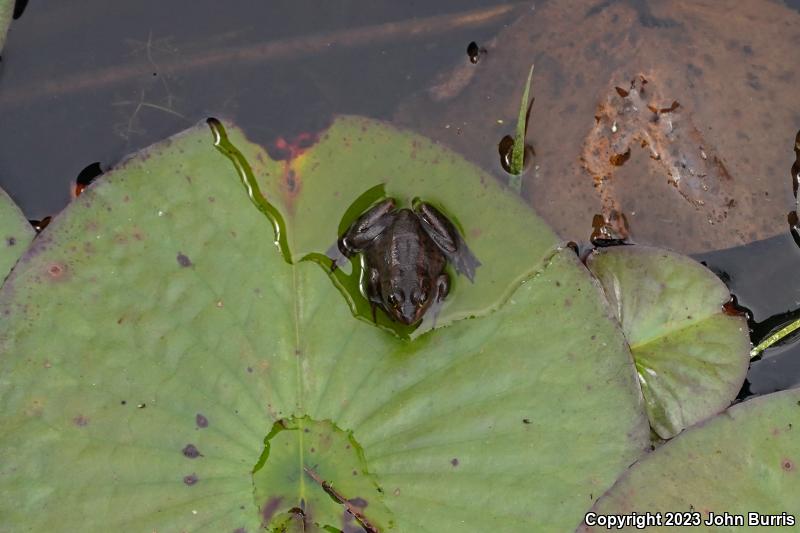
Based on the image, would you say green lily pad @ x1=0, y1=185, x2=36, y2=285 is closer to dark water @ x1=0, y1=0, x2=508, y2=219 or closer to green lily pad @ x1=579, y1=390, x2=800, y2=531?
dark water @ x1=0, y1=0, x2=508, y2=219

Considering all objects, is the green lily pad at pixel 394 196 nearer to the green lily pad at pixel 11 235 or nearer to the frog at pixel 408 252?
the frog at pixel 408 252

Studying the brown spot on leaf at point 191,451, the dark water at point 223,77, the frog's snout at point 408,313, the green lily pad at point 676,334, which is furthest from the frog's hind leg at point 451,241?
the brown spot on leaf at point 191,451

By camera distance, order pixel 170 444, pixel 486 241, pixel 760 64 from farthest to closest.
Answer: pixel 760 64 → pixel 486 241 → pixel 170 444

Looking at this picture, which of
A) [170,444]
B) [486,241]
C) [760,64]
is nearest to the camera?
[170,444]

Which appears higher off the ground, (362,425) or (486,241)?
(486,241)

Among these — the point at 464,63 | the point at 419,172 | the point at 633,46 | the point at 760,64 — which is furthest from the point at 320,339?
the point at 760,64

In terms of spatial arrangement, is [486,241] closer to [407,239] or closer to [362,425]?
[407,239]

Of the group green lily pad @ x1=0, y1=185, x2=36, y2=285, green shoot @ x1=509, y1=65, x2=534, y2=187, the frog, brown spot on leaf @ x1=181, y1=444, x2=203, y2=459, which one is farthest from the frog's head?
green lily pad @ x1=0, y1=185, x2=36, y2=285
